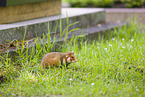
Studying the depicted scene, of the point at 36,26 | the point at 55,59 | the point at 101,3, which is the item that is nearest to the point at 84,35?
the point at 36,26

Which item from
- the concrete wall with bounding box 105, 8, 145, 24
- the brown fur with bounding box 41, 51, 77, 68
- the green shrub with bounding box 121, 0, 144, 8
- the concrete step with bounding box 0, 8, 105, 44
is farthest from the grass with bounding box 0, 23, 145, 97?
the green shrub with bounding box 121, 0, 144, 8

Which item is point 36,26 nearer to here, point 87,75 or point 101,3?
point 87,75

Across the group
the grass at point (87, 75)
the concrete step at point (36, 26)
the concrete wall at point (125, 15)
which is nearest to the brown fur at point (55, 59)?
the grass at point (87, 75)

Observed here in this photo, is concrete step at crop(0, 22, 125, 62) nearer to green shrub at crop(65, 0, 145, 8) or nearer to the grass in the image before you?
the grass

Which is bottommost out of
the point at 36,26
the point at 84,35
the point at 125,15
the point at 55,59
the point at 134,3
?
the point at 55,59

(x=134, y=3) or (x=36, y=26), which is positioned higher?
(x=134, y=3)

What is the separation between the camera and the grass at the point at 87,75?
3.24 metres

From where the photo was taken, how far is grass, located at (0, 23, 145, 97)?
3.24 metres

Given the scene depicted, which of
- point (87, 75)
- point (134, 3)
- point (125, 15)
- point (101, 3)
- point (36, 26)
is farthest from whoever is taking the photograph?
point (101, 3)

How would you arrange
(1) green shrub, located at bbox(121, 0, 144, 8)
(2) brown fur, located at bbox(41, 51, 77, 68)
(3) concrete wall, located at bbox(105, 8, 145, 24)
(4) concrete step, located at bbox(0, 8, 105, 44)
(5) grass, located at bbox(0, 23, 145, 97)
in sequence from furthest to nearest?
(1) green shrub, located at bbox(121, 0, 144, 8), (3) concrete wall, located at bbox(105, 8, 145, 24), (4) concrete step, located at bbox(0, 8, 105, 44), (2) brown fur, located at bbox(41, 51, 77, 68), (5) grass, located at bbox(0, 23, 145, 97)

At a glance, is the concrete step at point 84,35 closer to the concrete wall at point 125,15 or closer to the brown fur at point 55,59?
the brown fur at point 55,59

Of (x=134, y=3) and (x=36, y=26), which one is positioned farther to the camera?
(x=134, y=3)

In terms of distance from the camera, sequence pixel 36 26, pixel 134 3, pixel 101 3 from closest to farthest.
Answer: pixel 36 26 → pixel 134 3 → pixel 101 3

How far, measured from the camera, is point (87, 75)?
391cm
